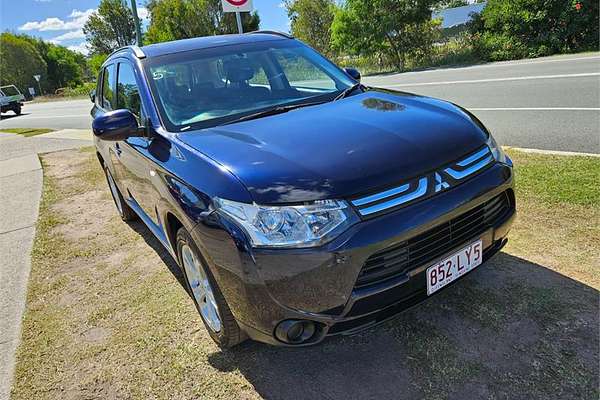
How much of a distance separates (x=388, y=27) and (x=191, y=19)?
22.6 meters

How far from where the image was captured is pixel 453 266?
87.4 inches

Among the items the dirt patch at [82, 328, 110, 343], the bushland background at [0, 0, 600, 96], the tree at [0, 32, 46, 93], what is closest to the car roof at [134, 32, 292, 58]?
the dirt patch at [82, 328, 110, 343]

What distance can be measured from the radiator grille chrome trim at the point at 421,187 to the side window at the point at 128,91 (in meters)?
1.93

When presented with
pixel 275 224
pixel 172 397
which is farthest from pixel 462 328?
pixel 172 397

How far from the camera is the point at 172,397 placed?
7.75ft

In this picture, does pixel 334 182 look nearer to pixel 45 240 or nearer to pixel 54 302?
pixel 54 302

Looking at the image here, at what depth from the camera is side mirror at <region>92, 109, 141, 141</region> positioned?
2.80 m

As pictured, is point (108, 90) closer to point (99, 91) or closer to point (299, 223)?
point (99, 91)

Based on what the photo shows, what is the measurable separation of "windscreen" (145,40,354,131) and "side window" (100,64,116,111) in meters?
1.23

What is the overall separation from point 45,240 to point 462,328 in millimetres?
4354

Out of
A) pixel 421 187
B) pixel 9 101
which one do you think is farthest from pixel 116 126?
pixel 9 101

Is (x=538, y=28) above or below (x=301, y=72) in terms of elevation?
below

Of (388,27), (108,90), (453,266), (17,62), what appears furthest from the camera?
(17,62)

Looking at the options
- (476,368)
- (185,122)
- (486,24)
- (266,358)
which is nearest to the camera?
(476,368)
